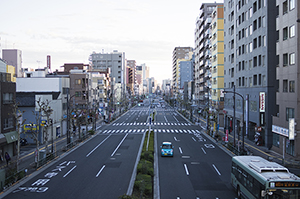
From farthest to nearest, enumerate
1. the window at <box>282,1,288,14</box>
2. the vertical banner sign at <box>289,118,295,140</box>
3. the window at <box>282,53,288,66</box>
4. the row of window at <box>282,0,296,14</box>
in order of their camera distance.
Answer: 1. the window at <box>282,1,288,14</box>
2. the window at <box>282,53,288,66</box>
3. the row of window at <box>282,0,296,14</box>
4. the vertical banner sign at <box>289,118,295,140</box>

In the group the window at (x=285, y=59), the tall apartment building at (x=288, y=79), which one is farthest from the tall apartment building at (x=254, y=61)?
the window at (x=285, y=59)

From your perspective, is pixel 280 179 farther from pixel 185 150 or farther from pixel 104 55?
pixel 104 55

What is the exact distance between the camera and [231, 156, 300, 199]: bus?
1253 cm

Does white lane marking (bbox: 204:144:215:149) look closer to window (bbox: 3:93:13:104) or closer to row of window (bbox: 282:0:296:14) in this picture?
row of window (bbox: 282:0:296:14)

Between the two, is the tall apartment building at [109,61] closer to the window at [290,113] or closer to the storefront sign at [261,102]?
the storefront sign at [261,102]

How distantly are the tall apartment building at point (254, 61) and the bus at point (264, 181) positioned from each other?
19924mm

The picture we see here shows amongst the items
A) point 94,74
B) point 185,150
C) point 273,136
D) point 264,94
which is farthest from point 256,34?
point 94,74

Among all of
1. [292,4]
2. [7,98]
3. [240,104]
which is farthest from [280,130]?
[7,98]

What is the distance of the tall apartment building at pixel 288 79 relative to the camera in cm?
2967

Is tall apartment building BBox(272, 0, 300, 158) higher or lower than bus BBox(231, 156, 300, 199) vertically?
higher

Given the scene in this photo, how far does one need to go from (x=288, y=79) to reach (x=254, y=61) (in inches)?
493

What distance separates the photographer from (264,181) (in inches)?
512

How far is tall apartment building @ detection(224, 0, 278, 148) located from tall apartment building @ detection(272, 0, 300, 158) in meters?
4.04

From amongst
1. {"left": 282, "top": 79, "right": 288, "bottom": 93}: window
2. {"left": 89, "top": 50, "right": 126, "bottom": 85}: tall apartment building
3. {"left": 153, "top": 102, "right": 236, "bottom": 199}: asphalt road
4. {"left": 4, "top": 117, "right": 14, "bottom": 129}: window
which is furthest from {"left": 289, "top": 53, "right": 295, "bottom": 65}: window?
{"left": 89, "top": 50, "right": 126, "bottom": 85}: tall apartment building
